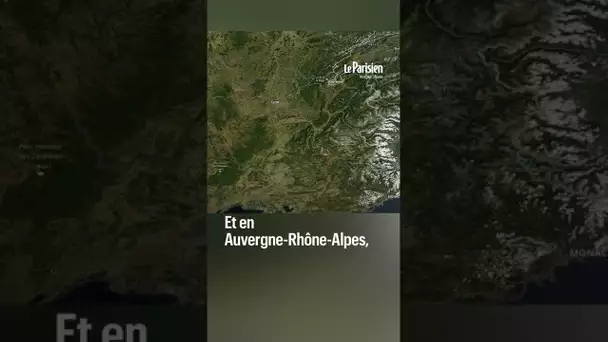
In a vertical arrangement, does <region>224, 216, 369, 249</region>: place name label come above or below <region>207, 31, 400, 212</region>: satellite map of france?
below

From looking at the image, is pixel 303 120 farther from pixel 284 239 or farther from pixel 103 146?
pixel 103 146

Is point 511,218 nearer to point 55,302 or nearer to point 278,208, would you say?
point 278,208

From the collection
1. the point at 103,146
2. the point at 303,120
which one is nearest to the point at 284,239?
the point at 303,120

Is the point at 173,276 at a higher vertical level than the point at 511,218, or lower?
lower

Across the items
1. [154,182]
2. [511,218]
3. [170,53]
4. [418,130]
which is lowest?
[511,218]

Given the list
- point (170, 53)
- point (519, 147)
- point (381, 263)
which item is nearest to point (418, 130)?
point (519, 147)

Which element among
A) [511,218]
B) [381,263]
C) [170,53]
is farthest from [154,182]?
[511,218]

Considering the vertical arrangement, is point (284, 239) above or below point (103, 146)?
below

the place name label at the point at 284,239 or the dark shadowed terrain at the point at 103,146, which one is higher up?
the dark shadowed terrain at the point at 103,146
